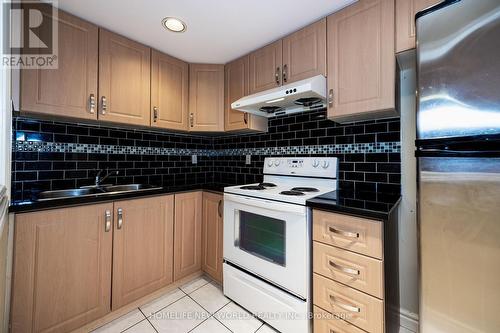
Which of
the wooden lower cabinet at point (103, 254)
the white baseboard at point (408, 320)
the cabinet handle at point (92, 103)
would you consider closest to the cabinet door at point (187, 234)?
the wooden lower cabinet at point (103, 254)

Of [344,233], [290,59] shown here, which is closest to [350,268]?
[344,233]

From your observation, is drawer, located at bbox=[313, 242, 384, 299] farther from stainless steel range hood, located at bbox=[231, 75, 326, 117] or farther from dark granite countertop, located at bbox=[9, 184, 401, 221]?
stainless steel range hood, located at bbox=[231, 75, 326, 117]

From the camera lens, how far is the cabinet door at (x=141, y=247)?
5.09 ft

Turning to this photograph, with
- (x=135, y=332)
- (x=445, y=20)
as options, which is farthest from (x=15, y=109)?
(x=445, y=20)

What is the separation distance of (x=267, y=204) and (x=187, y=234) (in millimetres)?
968

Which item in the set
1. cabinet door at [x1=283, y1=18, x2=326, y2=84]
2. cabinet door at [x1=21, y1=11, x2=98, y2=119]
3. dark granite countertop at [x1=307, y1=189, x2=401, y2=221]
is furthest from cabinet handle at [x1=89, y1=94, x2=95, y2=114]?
dark granite countertop at [x1=307, y1=189, x2=401, y2=221]

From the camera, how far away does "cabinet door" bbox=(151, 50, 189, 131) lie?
6.48ft

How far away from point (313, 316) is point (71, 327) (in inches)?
59.4

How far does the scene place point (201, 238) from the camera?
2096 mm

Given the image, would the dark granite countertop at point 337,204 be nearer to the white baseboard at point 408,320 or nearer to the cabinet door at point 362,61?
the cabinet door at point 362,61

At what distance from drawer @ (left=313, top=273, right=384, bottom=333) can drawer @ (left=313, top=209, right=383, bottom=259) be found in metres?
0.22

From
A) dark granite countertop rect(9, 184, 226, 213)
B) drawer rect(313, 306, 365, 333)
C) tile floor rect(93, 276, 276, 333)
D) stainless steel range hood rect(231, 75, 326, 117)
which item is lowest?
tile floor rect(93, 276, 276, 333)

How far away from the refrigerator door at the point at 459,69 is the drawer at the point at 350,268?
66 cm

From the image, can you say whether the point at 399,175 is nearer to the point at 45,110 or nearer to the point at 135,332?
the point at 135,332
